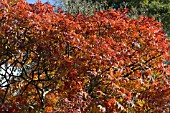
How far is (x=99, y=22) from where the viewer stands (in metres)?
5.77

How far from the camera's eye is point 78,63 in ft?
15.9

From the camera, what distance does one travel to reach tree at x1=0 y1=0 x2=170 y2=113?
4.73m

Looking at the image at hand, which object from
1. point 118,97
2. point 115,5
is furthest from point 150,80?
point 115,5

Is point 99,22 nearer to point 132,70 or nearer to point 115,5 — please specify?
point 132,70

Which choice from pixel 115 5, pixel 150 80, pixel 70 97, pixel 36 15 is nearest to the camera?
pixel 70 97

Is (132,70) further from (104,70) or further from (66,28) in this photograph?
(66,28)

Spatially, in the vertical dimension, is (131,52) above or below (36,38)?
below

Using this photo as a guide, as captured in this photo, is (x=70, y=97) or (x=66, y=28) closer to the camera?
(x=70, y=97)

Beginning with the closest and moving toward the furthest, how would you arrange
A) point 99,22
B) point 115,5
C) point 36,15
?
point 36,15 → point 99,22 → point 115,5

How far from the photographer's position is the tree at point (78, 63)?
4727 millimetres

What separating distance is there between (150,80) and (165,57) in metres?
0.63

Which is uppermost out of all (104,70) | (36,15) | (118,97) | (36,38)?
(36,15)

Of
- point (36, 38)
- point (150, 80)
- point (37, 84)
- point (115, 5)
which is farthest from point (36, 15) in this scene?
point (115, 5)

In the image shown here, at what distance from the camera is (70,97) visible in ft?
15.3
